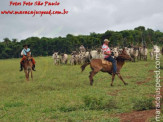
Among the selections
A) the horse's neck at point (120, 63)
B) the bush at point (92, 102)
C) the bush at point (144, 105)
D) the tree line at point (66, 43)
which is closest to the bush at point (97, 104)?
the bush at point (92, 102)

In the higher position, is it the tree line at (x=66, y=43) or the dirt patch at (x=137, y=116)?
the tree line at (x=66, y=43)

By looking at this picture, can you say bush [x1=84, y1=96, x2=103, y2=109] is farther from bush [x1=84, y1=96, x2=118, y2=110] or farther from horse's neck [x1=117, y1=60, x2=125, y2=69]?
horse's neck [x1=117, y1=60, x2=125, y2=69]

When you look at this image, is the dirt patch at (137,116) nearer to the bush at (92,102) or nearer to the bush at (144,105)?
the bush at (144,105)

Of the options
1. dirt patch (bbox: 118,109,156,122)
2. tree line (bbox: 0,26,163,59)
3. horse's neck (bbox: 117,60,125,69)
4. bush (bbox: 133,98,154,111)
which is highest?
tree line (bbox: 0,26,163,59)

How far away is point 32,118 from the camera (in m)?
8.18

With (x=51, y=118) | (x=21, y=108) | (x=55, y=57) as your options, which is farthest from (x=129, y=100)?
(x=55, y=57)

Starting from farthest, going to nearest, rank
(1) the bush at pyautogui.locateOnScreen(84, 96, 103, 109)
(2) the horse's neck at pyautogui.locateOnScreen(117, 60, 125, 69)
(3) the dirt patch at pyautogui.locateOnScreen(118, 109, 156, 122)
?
(2) the horse's neck at pyautogui.locateOnScreen(117, 60, 125, 69)
(1) the bush at pyautogui.locateOnScreen(84, 96, 103, 109)
(3) the dirt patch at pyautogui.locateOnScreen(118, 109, 156, 122)

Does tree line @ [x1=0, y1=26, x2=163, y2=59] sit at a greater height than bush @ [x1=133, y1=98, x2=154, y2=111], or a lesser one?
greater

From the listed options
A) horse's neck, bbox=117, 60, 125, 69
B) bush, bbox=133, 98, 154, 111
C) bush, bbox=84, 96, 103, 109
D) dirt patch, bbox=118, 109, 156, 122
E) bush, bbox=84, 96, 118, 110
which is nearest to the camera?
dirt patch, bbox=118, 109, 156, 122

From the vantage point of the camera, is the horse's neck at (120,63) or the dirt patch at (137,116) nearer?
the dirt patch at (137,116)

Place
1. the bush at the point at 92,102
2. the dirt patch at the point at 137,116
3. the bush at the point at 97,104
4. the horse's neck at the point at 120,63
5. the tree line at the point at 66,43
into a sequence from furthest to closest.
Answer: the tree line at the point at 66,43
the horse's neck at the point at 120,63
the bush at the point at 92,102
the bush at the point at 97,104
the dirt patch at the point at 137,116

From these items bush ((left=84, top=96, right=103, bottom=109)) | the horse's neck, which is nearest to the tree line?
the horse's neck

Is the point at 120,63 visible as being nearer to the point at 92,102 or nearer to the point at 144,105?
the point at 92,102

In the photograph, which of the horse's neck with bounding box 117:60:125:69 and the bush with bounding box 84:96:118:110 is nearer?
the bush with bounding box 84:96:118:110
